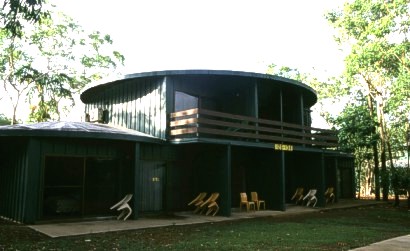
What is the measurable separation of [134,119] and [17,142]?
5298 millimetres

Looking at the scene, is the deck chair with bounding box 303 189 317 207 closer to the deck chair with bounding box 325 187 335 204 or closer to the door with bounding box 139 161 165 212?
the deck chair with bounding box 325 187 335 204

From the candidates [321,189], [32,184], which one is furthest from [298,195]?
[32,184]

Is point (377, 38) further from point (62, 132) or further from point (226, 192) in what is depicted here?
point (62, 132)

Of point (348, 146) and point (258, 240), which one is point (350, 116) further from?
point (258, 240)

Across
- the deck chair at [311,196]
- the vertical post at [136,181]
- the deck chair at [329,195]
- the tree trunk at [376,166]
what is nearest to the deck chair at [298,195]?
the deck chair at [311,196]

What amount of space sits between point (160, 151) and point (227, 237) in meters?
6.14

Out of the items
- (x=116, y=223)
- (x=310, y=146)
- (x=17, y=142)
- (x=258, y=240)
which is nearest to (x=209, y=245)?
(x=258, y=240)

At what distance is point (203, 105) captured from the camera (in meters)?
17.4

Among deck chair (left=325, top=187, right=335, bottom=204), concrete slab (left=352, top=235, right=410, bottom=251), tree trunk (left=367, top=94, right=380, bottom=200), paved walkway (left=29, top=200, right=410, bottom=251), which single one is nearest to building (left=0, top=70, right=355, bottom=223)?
paved walkway (left=29, top=200, right=410, bottom=251)

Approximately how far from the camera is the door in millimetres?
14594

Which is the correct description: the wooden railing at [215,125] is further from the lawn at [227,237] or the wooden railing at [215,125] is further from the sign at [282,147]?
the lawn at [227,237]

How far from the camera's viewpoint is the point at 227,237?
9.74 metres

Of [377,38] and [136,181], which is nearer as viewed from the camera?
[136,181]

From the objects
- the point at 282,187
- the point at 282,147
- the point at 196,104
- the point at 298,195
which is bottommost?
the point at 298,195
